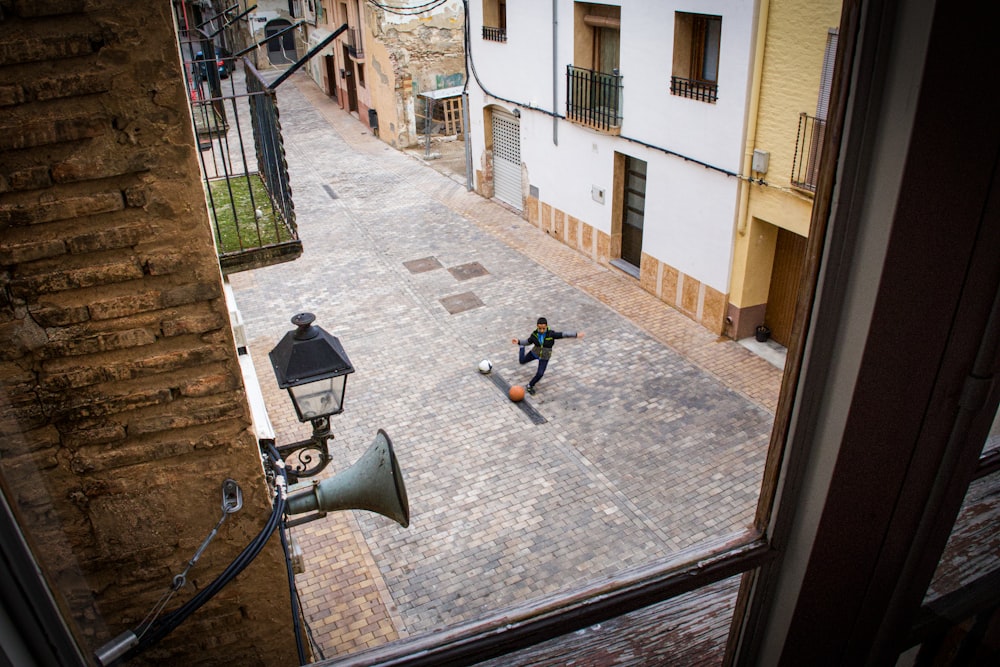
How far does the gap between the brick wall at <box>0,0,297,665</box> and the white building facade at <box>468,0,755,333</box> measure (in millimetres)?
8154

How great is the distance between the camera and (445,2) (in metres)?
20.6

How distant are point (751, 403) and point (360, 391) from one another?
5087 millimetres

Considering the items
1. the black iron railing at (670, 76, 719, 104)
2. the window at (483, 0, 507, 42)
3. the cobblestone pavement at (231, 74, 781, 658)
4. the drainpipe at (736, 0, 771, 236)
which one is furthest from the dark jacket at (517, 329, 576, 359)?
the window at (483, 0, 507, 42)

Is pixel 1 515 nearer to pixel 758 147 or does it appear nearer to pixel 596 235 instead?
pixel 758 147

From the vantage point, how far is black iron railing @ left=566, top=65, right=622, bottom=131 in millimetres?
12094

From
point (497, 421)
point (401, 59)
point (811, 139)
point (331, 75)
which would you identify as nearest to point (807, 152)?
point (811, 139)

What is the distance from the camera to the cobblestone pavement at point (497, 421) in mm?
7410

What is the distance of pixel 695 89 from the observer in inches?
413

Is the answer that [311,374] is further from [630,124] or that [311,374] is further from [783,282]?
[630,124]

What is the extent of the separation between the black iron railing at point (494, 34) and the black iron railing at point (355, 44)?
802 cm

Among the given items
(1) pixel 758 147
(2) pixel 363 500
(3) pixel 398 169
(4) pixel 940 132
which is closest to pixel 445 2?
(3) pixel 398 169

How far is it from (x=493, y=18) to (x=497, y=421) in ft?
32.0

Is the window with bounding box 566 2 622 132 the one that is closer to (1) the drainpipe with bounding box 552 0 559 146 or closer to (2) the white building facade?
(2) the white building facade

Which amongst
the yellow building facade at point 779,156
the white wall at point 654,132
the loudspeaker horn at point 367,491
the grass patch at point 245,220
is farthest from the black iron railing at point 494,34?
the loudspeaker horn at point 367,491
